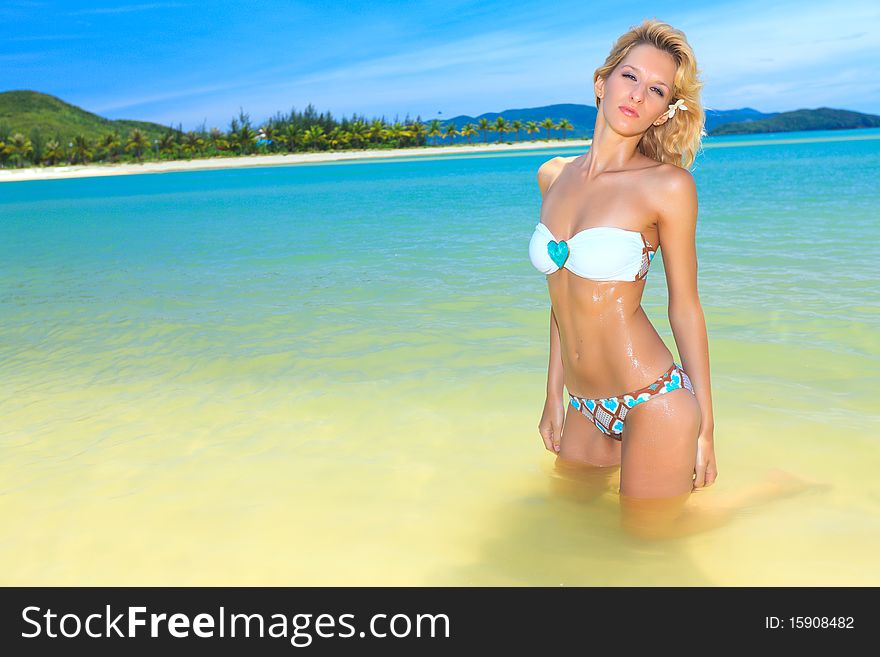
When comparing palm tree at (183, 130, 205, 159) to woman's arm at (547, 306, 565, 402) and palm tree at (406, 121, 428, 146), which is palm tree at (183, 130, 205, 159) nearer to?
palm tree at (406, 121, 428, 146)

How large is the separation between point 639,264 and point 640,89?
2.18ft

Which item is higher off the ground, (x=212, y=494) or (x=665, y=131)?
(x=665, y=131)

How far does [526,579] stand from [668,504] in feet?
2.10

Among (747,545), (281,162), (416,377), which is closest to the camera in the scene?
(747,545)

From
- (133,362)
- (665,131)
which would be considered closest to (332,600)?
(665,131)

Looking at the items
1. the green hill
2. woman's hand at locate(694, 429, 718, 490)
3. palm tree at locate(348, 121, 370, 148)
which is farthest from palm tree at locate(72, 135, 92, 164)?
woman's hand at locate(694, 429, 718, 490)

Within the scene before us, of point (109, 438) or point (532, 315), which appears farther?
point (532, 315)

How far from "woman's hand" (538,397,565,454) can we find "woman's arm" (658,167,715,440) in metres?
0.74

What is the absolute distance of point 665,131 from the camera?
308cm

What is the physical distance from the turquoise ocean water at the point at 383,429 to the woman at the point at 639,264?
46cm

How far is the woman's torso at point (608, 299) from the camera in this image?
2.88m

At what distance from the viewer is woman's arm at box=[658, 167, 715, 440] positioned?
2779 millimetres

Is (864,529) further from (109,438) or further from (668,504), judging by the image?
(109,438)

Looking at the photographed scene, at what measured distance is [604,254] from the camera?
288 cm
